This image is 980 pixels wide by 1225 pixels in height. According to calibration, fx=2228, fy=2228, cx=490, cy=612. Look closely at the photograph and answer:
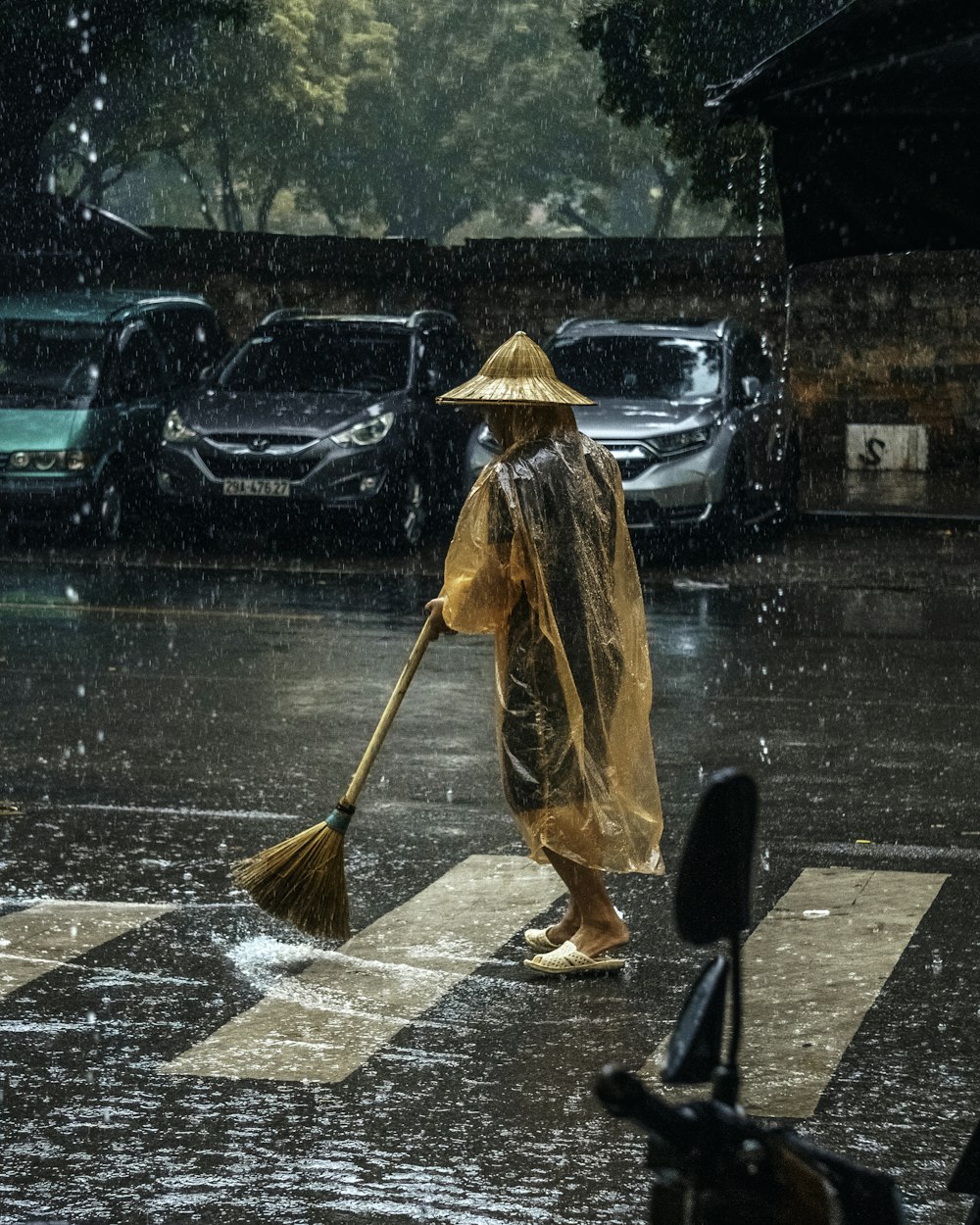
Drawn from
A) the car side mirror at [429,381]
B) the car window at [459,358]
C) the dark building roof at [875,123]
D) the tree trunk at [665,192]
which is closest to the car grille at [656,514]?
the car side mirror at [429,381]

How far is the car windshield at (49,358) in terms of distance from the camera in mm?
18719

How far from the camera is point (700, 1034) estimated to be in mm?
2537

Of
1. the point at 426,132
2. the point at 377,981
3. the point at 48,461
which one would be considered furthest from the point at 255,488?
the point at 426,132

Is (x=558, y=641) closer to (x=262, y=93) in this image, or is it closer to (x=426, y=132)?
(x=262, y=93)

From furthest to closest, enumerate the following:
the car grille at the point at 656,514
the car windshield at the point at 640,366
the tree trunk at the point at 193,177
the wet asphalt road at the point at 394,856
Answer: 1. the tree trunk at the point at 193,177
2. the car windshield at the point at 640,366
3. the car grille at the point at 656,514
4. the wet asphalt road at the point at 394,856

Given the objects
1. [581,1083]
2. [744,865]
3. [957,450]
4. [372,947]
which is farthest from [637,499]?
[744,865]

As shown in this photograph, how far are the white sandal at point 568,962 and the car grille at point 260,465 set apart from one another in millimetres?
11257

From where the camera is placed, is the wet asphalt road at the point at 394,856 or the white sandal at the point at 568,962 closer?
the wet asphalt road at the point at 394,856

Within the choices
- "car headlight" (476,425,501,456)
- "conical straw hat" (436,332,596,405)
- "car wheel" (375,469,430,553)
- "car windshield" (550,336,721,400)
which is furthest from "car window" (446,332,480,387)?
"conical straw hat" (436,332,596,405)

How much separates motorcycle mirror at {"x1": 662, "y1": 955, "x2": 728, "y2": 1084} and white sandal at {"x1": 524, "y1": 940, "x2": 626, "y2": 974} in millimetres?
4047

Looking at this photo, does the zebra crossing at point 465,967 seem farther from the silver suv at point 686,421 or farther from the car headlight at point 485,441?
the car headlight at point 485,441

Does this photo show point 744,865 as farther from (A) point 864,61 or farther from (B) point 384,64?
→ (B) point 384,64

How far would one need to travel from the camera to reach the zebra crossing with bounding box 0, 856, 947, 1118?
578 centimetres

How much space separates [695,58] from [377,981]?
1962cm
